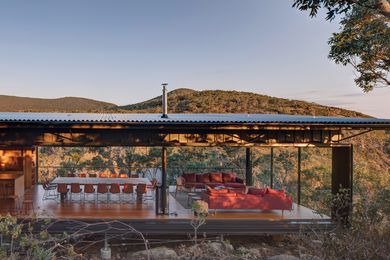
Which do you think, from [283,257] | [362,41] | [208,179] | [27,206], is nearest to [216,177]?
[208,179]

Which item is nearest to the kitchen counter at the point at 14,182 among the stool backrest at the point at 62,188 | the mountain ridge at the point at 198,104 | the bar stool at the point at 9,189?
the bar stool at the point at 9,189

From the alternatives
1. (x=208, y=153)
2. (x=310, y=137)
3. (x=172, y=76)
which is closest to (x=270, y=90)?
(x=172, y=76)

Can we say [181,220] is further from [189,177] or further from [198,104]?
[198,104]

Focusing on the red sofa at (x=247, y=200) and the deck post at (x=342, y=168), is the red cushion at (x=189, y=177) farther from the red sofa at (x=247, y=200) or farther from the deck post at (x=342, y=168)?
the deck post at (x=342, y=168)

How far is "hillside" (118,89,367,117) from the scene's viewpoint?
1556 inches

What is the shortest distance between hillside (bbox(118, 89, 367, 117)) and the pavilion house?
1022 inches

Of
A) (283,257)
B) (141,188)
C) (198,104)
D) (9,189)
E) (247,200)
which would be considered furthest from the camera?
(198,104)

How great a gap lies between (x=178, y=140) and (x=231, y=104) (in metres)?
29.9

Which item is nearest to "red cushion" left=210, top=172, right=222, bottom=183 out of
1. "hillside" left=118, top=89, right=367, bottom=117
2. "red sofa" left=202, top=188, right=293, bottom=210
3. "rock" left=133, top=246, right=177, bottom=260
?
"red sofa" left=202, top=188, right=293, bottom=210

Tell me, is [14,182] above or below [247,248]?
above

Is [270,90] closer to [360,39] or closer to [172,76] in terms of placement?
[172,76]

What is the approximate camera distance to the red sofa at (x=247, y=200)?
11.5 meters

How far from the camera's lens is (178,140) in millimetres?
11711

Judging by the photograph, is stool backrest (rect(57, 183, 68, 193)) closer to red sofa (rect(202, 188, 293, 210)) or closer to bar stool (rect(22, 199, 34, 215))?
bar stool (rect(22, 199, 34, 215))
